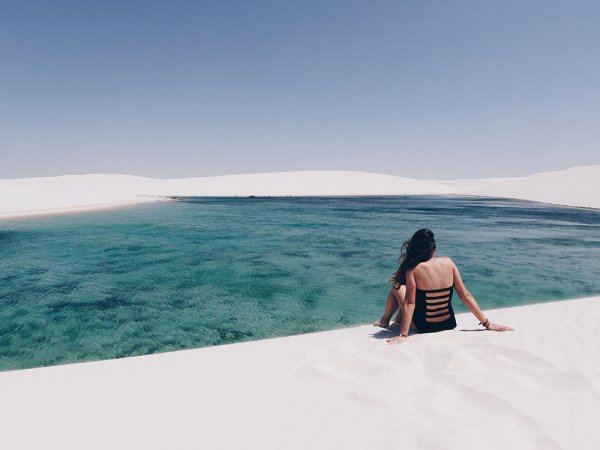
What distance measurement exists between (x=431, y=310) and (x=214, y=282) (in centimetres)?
652

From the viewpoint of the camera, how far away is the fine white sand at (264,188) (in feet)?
120

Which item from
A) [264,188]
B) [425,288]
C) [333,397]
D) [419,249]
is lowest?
[333,397]

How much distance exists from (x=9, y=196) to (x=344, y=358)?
44.3 metres

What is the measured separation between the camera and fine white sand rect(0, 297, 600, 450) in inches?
95.0

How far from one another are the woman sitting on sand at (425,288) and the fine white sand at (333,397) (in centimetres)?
21

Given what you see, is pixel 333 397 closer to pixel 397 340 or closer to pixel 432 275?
pixel 397 340

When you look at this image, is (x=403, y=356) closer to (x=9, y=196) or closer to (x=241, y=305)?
(x=241, y=305)

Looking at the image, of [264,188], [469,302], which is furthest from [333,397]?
[264,188]

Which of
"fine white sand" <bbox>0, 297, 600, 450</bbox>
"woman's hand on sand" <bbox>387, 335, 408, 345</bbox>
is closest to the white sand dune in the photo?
"fine white sand" <bbox>0, 297, 600, 450</bbox>

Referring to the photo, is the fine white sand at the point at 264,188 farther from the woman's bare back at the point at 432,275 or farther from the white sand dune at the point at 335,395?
the woman's bare back at the point at 432,275

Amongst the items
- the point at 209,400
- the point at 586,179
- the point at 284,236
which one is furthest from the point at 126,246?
the point at 586,179

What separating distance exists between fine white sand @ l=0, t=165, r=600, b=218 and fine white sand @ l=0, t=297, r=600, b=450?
3186 cm

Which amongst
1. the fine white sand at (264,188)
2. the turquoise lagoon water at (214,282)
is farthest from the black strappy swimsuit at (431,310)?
the fine white sand at (264,188)

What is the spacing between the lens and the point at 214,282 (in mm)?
9336
